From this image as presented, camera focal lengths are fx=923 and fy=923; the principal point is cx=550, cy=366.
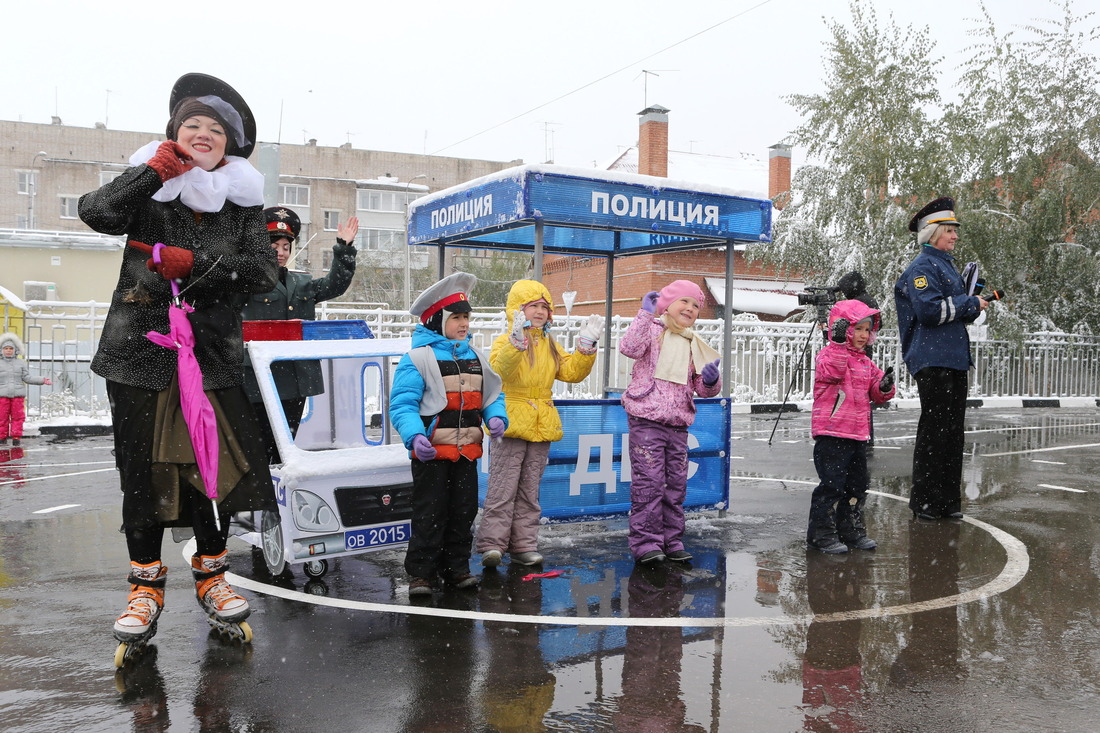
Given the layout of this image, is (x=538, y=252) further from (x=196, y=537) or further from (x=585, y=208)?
(x=196, y=537)

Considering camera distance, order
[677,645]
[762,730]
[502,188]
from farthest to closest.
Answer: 1. [502,188]
2. [677,645]
3. [762,730]

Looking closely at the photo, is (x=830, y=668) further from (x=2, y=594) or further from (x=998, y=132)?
(x=998, y=132)

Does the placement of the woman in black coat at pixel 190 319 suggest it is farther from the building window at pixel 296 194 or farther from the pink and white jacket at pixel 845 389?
the building window at pixel 296 194

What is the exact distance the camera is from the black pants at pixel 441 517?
5023 mm

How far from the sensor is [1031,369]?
21.8 m

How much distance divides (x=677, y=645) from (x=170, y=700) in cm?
216

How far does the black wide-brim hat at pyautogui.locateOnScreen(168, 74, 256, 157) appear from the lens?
4160 millimetres

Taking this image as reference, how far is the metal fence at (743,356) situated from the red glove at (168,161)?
917 centimetres

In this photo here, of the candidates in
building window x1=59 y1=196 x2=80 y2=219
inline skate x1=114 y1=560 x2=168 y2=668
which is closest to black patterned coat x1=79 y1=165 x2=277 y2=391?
inline skate x1=114 y1=560 x2=168 y2=668

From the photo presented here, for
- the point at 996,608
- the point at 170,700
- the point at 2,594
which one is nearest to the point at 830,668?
the point at 996,608

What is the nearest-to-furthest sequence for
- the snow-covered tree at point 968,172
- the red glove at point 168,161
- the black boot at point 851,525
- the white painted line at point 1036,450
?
the red glove at point 168,161
the black boot at point 851,525
the white painted line at point 1036,450
the snow-covered tree at point 968,172

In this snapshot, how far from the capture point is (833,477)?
6.17 m

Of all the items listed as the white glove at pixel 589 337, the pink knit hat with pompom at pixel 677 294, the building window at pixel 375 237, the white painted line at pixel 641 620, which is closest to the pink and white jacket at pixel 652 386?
the pink knit hat with pompom at pixel 677 294

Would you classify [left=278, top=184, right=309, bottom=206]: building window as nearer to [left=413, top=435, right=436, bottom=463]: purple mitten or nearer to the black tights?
[left=413, top=435, right=436, bottom=463]: purple mitten
